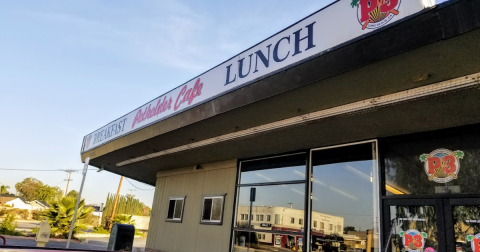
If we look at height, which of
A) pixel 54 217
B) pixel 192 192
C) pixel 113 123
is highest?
pixel 113 123

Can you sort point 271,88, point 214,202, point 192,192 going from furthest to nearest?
point 192,192 < point 214,202 < point 271,88

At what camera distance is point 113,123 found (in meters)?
8.92

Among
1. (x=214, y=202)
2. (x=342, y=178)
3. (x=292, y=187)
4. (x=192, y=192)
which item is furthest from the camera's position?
(x=192, y=192)

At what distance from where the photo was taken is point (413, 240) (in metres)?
4.96

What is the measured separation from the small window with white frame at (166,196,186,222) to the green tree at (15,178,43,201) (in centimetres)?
7418

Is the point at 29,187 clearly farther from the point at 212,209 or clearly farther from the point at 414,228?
the point at 414,228

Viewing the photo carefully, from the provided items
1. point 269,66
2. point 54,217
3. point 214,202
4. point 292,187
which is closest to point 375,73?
point 269,66

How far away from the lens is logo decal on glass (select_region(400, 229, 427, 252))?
4863mm

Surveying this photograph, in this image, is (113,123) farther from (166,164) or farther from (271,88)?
(271,88)

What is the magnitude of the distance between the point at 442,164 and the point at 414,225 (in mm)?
992

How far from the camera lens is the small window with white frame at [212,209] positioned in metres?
8.45

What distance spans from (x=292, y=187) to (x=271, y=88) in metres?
3.12

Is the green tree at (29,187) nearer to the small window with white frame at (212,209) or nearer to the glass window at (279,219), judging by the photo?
the small window with white frame at (212,209)

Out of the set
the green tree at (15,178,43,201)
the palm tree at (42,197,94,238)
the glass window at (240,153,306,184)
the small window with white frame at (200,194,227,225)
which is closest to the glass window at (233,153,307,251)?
the glass window at (240,153,306,184)
